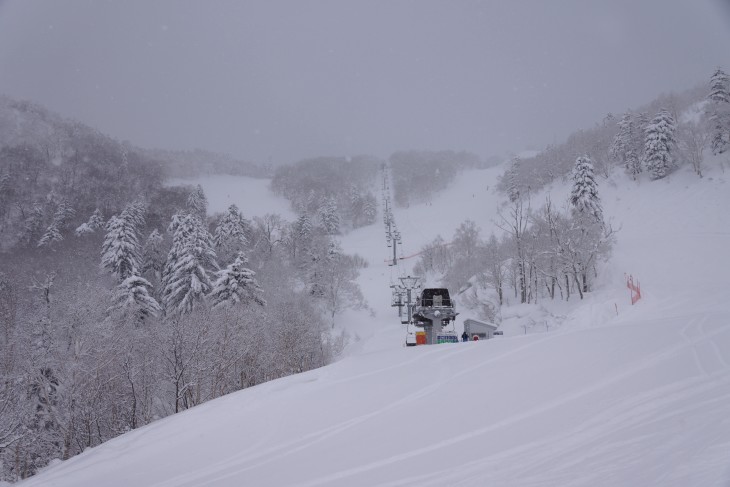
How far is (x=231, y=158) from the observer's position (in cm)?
15138

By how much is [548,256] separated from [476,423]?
1443 inches

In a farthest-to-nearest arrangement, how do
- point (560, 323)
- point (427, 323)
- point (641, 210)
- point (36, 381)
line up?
1. point (641, 210)
2. point (560, 323)
3. point (427, 323)
4. point (36, 381)

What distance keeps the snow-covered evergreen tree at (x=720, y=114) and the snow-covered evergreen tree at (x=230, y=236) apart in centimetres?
6263

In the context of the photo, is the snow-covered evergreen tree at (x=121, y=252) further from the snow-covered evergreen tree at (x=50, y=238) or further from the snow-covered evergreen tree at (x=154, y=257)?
the snow-covered evergreen tree at (x=50, y=238)

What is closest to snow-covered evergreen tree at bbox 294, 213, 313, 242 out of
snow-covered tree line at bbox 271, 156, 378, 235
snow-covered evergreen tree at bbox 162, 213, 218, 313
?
snow-covered tree line at bbox 271, 156, 378, 235

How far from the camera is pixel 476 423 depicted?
612 cm

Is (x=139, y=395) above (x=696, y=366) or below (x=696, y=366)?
below

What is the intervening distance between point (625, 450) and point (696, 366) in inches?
150

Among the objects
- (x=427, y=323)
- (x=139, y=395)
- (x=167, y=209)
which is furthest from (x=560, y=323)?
(x=167, y=209)

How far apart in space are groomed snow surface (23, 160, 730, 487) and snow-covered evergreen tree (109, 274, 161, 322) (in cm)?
2690

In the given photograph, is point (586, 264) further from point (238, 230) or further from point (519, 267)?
point (238, 230)

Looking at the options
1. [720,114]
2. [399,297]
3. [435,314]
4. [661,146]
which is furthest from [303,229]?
[720,114]

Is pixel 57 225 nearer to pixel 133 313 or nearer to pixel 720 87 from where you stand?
pixel 133 313

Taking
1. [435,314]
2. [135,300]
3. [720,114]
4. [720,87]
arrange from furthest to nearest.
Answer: [720,87] < [720,114] < [135,300] < [435,314]
